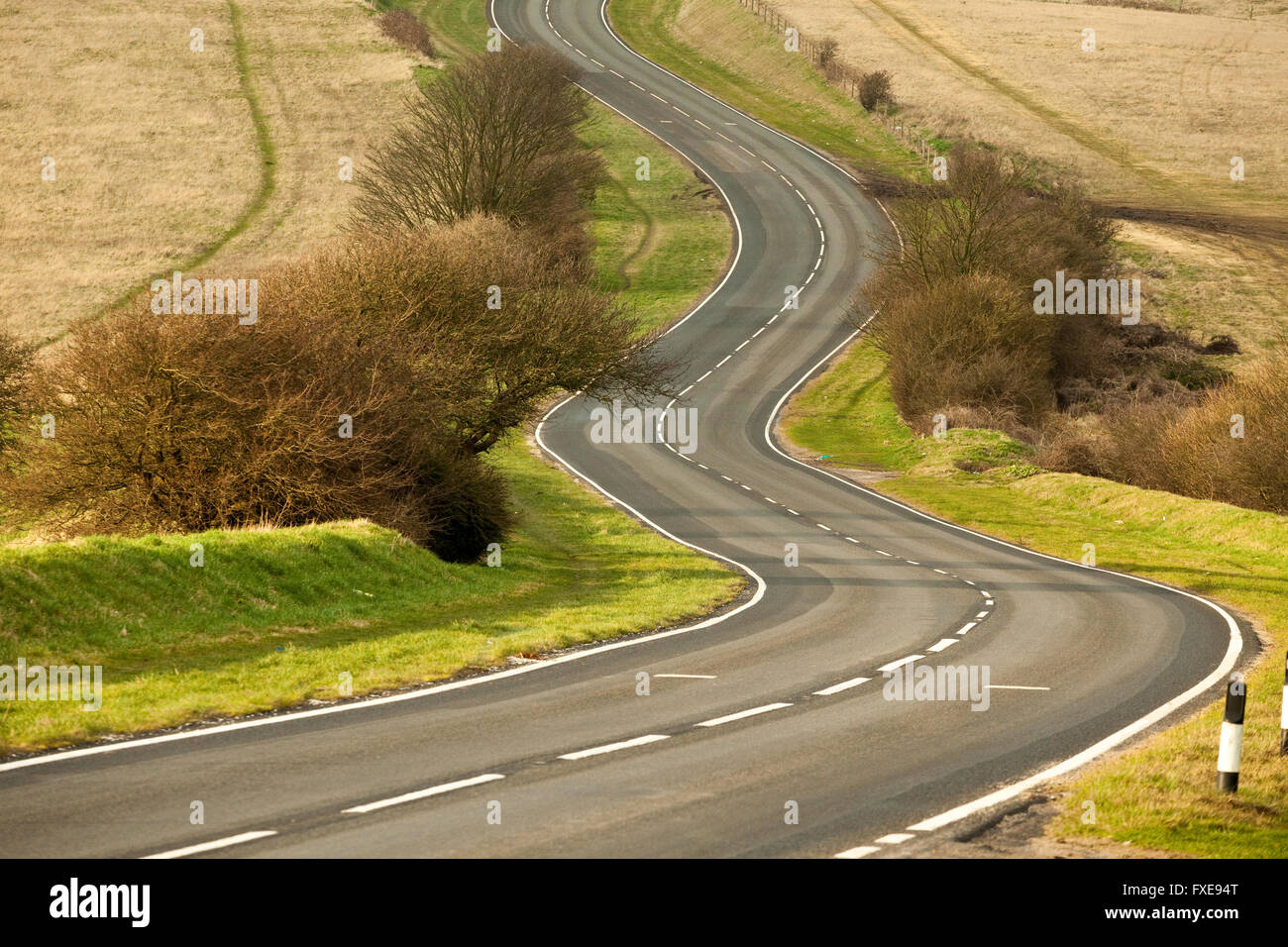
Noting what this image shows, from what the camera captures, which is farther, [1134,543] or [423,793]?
[1134,543]

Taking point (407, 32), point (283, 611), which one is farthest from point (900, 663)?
point (407, 32)

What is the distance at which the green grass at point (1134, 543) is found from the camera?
10305 mm

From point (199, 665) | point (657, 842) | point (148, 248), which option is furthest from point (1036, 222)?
point (657, 842)

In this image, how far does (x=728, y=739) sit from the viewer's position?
12.9 m

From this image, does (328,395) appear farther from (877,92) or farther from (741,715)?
(877,92)

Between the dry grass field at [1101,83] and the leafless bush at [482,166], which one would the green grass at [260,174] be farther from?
the dry grass field at [1101,83]

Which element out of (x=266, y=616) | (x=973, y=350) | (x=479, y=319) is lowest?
(x=266, y=616)

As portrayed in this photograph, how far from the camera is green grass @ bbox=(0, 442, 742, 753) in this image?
14.0m

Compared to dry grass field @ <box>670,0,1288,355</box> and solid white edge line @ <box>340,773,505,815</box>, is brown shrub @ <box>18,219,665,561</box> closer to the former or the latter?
solid white edge line @ <box>340,773,505,815</box>

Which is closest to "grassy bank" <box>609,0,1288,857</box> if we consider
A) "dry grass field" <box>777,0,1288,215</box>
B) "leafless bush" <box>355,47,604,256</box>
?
"dry grass field" <box>777,0,1288,215</box>

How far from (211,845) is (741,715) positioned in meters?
6.44

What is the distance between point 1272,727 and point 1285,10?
364 ft

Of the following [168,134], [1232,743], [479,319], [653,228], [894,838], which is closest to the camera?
[894,838]

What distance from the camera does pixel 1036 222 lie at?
53000 millimetres
